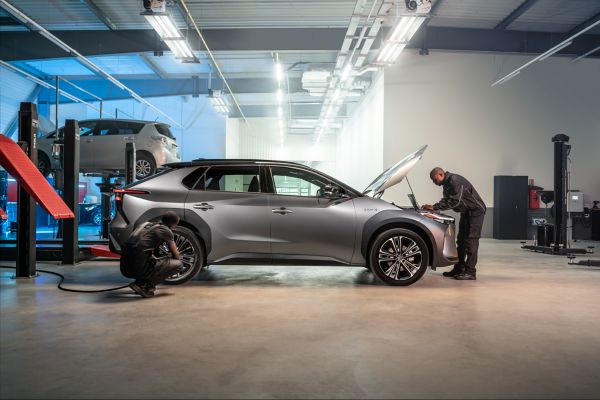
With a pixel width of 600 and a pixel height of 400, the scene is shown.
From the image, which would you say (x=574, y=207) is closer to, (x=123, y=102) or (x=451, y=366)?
(x=451, y=366)

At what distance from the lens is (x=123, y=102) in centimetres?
2344

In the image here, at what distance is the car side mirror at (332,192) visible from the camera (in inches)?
225

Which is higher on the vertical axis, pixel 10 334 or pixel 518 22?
pixel 518 22

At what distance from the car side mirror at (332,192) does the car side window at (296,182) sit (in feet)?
0.34

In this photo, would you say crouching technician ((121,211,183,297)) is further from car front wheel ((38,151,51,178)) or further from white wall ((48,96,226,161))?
white wall ((48,96,226,161))

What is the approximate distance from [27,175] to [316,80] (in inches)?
445

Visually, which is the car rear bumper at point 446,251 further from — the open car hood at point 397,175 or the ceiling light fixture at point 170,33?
the ceiling light fixture at point 170,33

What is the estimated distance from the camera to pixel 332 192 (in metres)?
5.70

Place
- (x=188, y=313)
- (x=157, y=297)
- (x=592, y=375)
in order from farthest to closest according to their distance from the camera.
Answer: (x=157, y=297), (x=188, y=313), (x=592, y=375)

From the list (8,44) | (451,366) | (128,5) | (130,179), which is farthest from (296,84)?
(451,366)

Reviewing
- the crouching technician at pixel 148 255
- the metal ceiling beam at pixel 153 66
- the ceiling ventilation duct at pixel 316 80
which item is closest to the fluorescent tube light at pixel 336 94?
the ceiling ventilation duct at pixel 316 80

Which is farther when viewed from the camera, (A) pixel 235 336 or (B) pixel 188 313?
(B) pixel 188 313

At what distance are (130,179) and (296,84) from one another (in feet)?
37.2

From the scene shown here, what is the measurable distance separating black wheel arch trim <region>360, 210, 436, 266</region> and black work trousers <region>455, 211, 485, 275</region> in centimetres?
100
